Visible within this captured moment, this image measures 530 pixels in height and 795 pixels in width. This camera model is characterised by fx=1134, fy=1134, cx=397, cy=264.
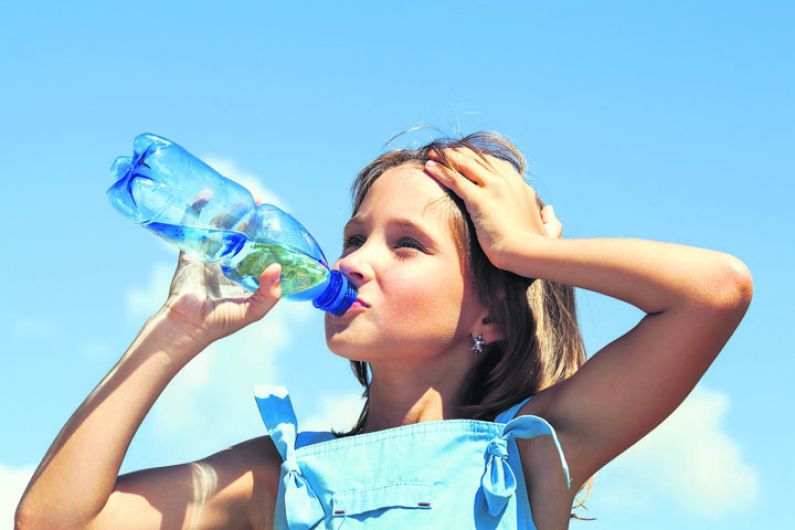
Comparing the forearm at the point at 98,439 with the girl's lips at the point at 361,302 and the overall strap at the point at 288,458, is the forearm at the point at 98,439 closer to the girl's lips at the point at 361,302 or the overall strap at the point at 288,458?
the overall strap at the point at 288,458

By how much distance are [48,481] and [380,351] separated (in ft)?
3.64

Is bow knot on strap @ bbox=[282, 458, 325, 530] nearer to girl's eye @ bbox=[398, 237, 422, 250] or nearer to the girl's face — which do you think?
the girl's face

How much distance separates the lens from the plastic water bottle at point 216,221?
3.73 m

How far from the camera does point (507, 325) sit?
4000 mm

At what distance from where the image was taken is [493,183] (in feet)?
13.0

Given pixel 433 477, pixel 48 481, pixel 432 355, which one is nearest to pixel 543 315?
pixel 432 355

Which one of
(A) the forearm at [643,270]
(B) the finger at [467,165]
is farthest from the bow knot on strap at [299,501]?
(B) the finger at [467,165]

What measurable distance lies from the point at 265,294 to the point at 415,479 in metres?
0.75

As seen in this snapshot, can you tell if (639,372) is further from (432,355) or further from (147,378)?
(147,378)

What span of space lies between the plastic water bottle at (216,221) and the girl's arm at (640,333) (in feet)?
2.45

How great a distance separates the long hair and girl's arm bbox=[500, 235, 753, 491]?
0.28 meters

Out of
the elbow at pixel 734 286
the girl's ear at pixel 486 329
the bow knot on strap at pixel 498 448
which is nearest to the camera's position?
the elbow at pixel 734 286

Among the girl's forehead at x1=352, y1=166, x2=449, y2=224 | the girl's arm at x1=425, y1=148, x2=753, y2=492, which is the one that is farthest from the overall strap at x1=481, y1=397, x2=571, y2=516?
the girl's forehead at x1=352, y1=166, x2=449, y2=224

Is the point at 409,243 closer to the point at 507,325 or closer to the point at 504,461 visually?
the point at 507,325
